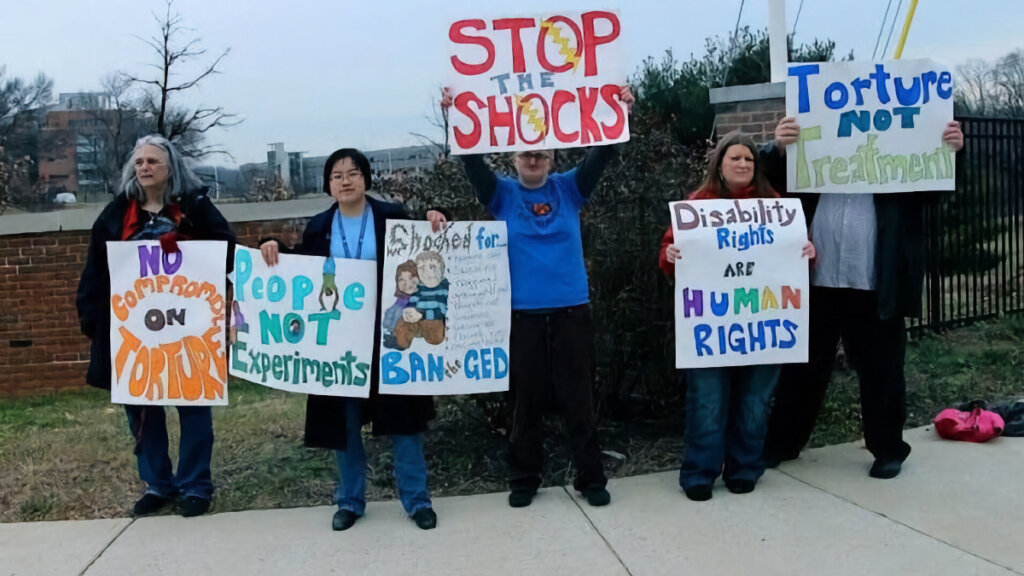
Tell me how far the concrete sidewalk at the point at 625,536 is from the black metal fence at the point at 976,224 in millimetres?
4218

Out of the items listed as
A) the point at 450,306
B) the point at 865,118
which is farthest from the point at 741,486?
the point at 865,118

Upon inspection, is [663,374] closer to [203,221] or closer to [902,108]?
[902,108]

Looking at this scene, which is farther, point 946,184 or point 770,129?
point 770,129

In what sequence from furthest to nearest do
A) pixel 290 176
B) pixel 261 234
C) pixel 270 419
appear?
pixel 290 176, pixel 261 234, pixel 270 419

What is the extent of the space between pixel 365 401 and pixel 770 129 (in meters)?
3.72

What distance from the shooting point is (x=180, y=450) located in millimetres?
4234

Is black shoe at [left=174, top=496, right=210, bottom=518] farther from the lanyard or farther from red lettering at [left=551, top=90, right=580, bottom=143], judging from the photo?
red lettering at [left=551, top=90, right=580, bottom=143]

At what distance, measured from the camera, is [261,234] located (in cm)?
861

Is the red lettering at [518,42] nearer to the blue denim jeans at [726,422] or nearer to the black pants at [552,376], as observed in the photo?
the black pants at [552,376]

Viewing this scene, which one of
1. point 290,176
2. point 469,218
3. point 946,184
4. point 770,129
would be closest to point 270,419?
point 469,218

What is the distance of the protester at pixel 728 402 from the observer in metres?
4.21

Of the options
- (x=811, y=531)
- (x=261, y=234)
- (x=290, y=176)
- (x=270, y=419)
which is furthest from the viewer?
(x=290, y=176)

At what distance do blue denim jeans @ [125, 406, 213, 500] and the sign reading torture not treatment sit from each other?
1.25ft

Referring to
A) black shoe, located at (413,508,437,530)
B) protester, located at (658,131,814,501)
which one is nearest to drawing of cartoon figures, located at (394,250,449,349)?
black shoe, located at (413,508,437,530)
